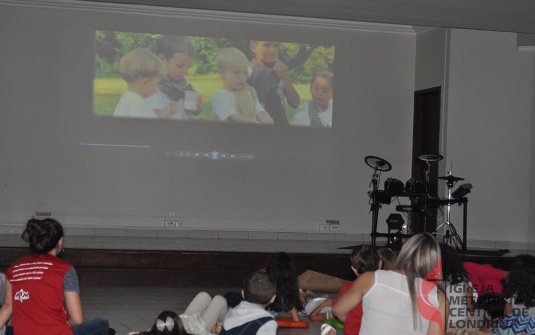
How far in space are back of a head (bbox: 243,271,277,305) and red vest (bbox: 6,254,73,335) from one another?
0.81 metres

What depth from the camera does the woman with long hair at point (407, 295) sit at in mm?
2557

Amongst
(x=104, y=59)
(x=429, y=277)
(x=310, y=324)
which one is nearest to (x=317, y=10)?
(x=310, y=324)

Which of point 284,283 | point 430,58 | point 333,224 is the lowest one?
point 333,224

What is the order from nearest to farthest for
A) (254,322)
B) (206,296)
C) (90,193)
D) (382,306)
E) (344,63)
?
1. (382,306)
2. (254,322)
3. (206,296)
4. (90,193)
5. (344,63)

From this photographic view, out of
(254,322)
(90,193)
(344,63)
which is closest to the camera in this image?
(254,322)

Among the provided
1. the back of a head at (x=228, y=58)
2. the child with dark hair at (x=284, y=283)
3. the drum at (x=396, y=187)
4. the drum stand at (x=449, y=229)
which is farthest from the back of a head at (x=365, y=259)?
the back of a head at (x=228, y=58)

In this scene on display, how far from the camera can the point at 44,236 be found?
9.70 ft

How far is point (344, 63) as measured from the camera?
9539 mm

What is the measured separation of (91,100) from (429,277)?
23.0ft

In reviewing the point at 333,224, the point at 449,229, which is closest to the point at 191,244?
the point at 333,224

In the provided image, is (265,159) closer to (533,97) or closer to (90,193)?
(90,193)

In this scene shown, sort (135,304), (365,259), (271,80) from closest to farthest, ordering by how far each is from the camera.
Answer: (365,259) → (135,304) → (271,80)

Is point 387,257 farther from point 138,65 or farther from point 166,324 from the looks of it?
point 138,65

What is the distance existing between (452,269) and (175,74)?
20.6 feet
